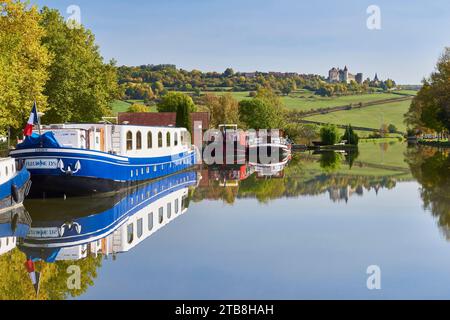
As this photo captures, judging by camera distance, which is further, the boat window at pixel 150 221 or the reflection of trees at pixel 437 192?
the reflection of trees at pixel 437 192

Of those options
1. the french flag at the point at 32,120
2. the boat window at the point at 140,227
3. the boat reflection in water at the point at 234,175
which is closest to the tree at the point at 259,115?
the boat reflection in water at the point at 234,175

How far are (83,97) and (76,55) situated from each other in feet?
10.7

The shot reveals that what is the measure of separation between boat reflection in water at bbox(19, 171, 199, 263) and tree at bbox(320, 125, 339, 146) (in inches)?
2532

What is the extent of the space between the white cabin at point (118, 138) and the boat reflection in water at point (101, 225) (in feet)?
8.32

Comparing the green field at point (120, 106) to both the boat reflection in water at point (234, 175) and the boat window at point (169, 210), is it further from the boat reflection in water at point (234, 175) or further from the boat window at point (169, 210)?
the boat window at point (169, 210)

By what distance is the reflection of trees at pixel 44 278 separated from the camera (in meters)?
11.3

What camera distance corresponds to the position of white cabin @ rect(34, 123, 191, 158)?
85.7ft

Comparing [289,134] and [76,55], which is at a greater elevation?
[76,55]

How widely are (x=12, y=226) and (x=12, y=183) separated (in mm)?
3619

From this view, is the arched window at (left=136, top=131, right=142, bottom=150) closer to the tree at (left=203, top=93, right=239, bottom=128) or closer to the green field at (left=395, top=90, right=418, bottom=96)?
the tree at (left=203, top=93, right=239, bottom=128)
